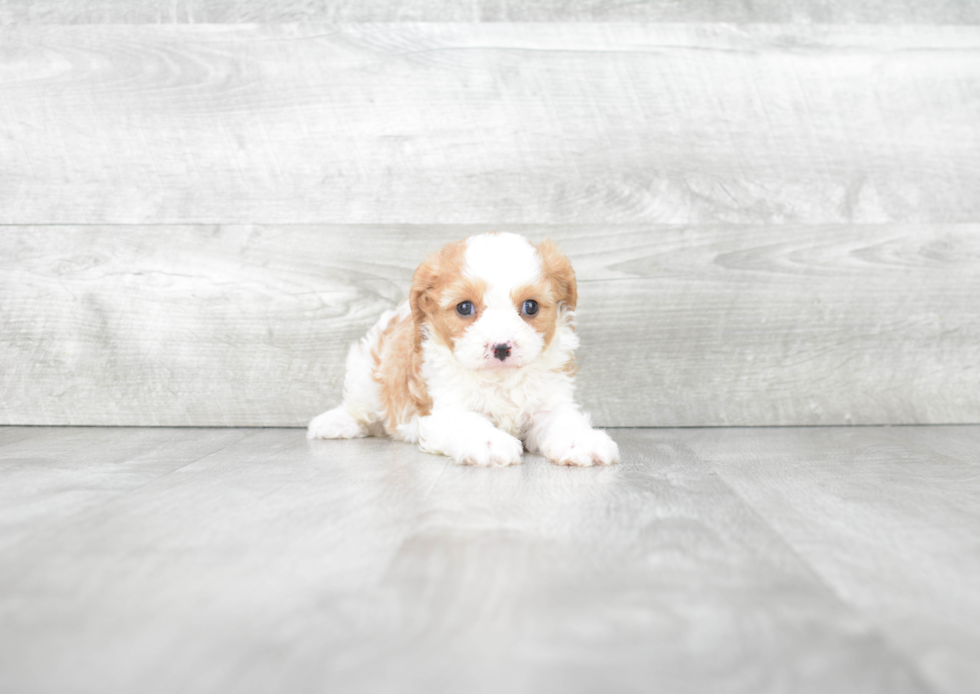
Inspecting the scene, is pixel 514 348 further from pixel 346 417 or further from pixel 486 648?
pixel 486 648

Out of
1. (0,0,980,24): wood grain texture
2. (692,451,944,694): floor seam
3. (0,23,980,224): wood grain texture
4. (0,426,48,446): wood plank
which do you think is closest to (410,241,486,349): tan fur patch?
(0,23,980,224): wood grain texture

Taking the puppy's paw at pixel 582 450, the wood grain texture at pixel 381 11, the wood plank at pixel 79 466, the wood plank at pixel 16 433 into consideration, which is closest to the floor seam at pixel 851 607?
the puppy's paw at pixel 582 450

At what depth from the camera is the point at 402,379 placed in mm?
1784

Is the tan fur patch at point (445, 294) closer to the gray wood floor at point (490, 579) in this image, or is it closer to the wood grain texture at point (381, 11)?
the gray wood floor at point (490, 579)

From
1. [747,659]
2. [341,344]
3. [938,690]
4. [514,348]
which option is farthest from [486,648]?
[341,344]

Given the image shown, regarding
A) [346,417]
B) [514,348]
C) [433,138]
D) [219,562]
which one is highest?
[433,138]

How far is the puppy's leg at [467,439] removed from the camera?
1.50 m

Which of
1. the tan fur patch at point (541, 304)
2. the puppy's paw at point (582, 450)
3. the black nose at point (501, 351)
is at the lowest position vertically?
the puppy's paw at point (582, 450)

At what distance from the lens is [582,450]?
4.96ft

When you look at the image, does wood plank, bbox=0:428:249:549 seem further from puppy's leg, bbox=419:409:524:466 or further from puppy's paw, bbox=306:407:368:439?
puppy's leg, bbox=419:409:524:466

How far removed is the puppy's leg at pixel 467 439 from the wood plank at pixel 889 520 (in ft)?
1.32

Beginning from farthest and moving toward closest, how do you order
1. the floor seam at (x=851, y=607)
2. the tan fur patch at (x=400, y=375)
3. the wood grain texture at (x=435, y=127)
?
the wood grain texture at (x=435, y=127) < the tan fur patch at (x=400, y=375) < the floor seam at (x=851, y=607)

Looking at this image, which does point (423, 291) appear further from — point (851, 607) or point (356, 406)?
point (851, 607)

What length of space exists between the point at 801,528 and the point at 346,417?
1.20 m
